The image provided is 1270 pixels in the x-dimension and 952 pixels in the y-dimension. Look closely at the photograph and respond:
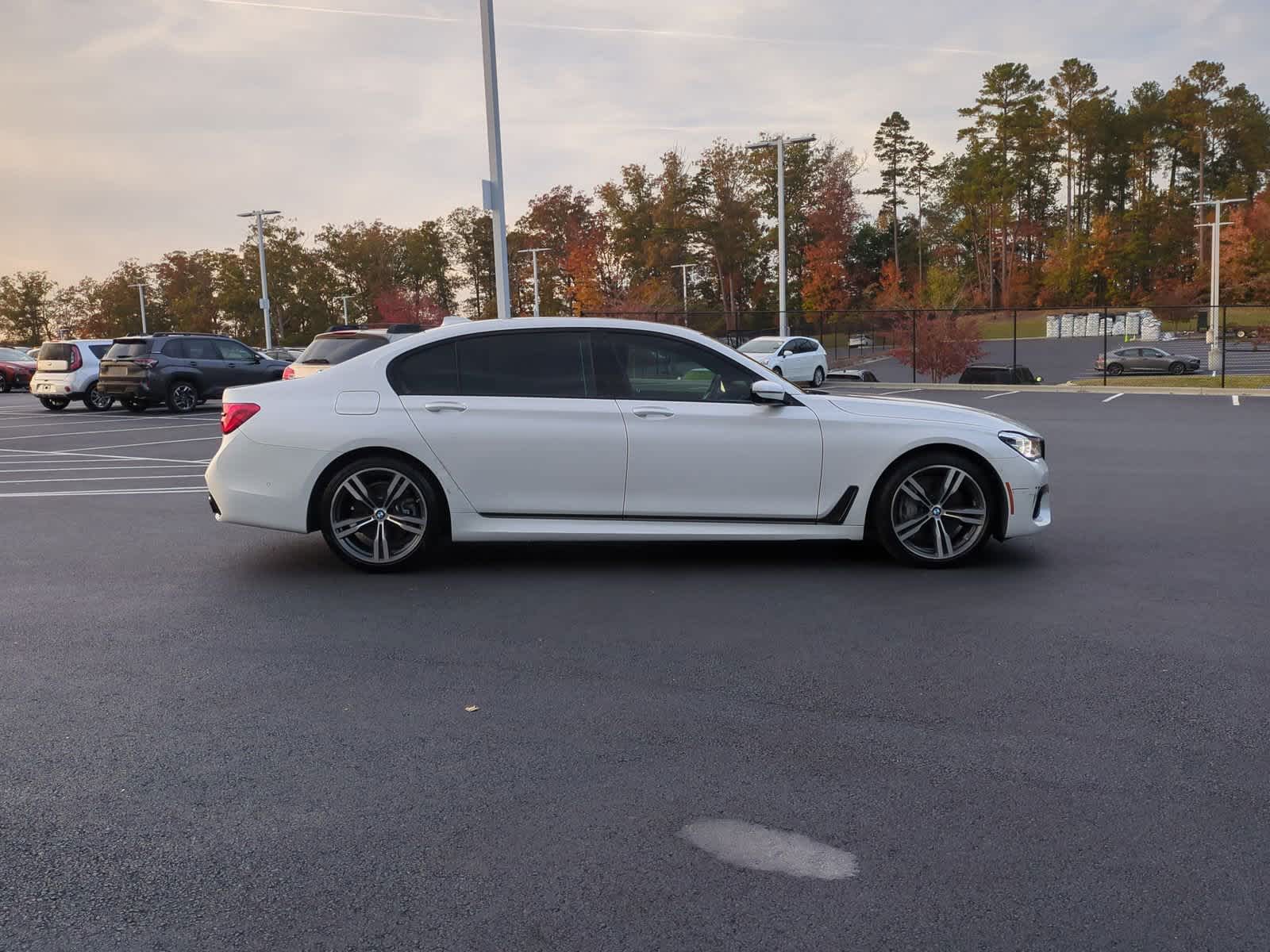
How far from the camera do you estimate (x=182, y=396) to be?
24297 millimetres

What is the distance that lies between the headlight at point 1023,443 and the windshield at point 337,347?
11.8 meters

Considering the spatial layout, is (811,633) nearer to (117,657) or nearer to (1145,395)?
(117,657)

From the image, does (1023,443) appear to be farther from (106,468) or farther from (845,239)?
(845,239)

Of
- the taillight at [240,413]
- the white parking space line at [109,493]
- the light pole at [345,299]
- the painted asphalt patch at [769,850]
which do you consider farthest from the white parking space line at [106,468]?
the light pole at [345,299]

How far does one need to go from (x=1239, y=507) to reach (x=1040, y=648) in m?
5.14

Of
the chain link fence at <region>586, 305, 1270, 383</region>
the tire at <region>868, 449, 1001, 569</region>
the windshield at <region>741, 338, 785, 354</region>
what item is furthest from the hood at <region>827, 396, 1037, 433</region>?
the windshield at <region>741, 338, 785, 354</region>

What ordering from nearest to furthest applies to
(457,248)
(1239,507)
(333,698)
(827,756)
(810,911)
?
(810,911) → (827,756) → (333,698) → (1239,507) → (457,248)

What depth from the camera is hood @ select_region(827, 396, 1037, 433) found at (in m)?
7.26

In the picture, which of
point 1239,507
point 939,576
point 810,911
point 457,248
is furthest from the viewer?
point 457,248

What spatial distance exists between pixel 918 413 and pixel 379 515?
3.51 meters

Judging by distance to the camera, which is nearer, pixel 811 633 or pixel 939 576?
pixel 811 633

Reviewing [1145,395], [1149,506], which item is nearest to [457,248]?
[1145,395]

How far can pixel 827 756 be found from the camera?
161 inches

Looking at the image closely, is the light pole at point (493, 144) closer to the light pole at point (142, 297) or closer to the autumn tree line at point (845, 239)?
the autumn tree line at point (845, 239)
